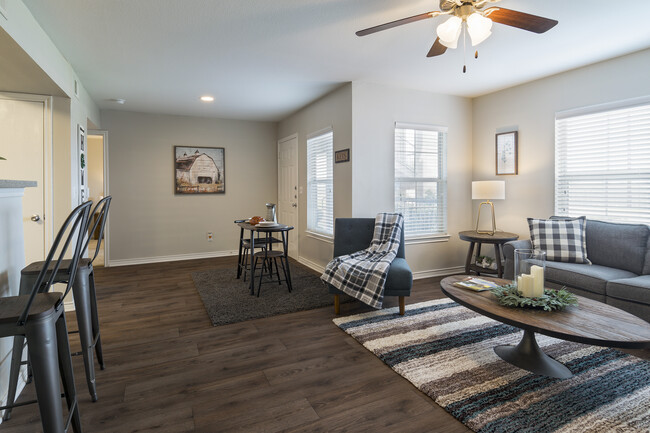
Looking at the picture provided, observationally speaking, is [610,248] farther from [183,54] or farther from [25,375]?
[25,375]

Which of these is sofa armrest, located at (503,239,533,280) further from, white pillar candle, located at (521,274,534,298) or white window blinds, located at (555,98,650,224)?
white pillar candle, located at (521,274,534,298)

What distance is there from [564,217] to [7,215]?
461 centimetres

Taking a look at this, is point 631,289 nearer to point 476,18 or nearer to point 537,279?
point 537,279

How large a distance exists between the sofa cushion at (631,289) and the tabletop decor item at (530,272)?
3.32 feet

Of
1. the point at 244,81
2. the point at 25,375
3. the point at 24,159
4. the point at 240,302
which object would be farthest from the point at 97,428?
the point at 244,81

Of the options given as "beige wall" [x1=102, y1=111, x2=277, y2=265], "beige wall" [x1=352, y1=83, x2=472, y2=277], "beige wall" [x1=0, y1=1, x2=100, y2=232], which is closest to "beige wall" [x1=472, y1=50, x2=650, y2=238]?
"beige wall" [x1=352, y1=83, x2=472, y2=277]

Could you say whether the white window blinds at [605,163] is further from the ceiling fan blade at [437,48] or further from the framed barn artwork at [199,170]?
the framed barn artwork at [199,170]

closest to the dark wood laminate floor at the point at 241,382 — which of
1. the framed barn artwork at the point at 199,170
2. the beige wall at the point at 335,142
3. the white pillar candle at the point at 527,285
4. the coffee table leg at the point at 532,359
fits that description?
the coffee table leg at the point at 532,359

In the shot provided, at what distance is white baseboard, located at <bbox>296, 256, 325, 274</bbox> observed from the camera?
16.2ft

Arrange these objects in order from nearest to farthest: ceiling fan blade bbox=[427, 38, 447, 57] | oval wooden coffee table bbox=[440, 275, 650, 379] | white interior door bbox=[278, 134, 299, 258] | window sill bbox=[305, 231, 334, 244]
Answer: oval wooden coffee table bbox=[440, 275, 650, 379]
ceiling fan blade bbox=[427, 38, 447, 57]
window sill bbox=[305, 231, 334, 244]
white interior door bbox=[278, 134, 299, 258]

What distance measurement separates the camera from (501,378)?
2.12 meters

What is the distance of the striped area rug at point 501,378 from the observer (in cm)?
174

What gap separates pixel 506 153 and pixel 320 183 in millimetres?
2477

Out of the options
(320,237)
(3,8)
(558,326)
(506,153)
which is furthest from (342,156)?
(3,8)
